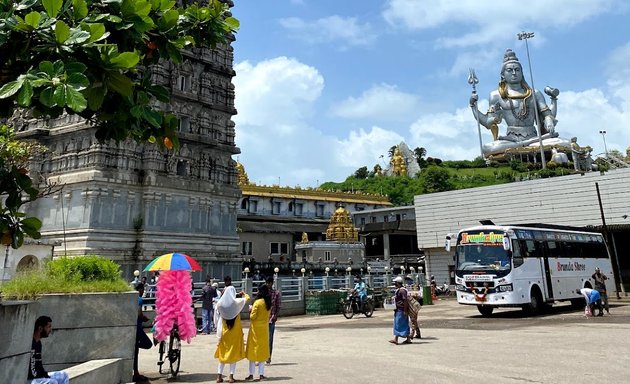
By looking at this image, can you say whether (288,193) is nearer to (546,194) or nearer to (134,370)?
(546,194)

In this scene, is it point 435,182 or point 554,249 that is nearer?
point 554,249

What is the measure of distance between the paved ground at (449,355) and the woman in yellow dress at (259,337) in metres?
0.28

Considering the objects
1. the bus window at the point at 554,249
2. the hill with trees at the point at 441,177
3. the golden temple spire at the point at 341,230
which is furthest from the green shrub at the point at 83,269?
the hill with trees at the point at 441,177

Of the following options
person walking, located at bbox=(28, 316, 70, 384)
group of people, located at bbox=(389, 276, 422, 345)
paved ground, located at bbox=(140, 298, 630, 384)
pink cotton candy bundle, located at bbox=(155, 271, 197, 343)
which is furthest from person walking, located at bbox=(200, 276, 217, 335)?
person walking, located at bbox=(28, 316, 70, 384)

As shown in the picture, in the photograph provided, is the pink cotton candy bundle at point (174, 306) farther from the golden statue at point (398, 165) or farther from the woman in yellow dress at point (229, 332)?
the golden statue at point (398, 165)

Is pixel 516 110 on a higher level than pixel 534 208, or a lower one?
higher

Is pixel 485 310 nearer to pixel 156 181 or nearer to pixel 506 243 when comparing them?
pixel 506 243

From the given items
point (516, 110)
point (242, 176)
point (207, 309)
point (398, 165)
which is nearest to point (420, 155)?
point (398, 165)

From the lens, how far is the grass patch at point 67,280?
21.4ft

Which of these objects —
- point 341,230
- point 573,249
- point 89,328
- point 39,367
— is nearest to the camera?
point 39,367

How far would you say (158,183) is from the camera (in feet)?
89.1

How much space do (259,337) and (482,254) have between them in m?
12.3

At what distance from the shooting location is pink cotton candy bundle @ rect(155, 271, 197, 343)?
27.1 feet

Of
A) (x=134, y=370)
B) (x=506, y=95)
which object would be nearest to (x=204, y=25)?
(x=134, y=370)
